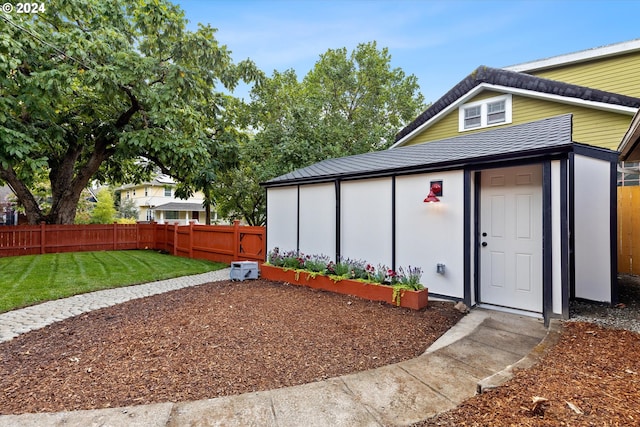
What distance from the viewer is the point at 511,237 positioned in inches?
189

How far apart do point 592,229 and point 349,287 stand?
3923 mm

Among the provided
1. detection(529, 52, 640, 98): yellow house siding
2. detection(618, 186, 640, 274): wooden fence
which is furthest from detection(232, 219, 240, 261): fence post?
detection(529, 52, 640, 98): yellow house siding

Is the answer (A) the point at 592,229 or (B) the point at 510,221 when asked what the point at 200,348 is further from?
(A) the point at 592,229

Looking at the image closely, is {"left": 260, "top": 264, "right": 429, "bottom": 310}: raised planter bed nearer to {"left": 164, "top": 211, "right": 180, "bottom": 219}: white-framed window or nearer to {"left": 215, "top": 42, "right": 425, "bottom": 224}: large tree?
{"left": 215, "top": 42, "right": 425, "bottom": 224}: large tree

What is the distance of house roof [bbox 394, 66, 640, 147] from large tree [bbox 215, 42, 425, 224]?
11.7 ft

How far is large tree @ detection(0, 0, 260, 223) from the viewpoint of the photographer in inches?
300

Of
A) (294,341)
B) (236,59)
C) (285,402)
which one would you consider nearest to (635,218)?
(294,341)

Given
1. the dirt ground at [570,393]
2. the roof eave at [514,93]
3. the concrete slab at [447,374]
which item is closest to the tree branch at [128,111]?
the roof eave at [514,93]

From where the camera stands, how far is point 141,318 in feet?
15.1

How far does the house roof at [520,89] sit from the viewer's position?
26.1ft

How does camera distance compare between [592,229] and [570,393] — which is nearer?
[570,393]

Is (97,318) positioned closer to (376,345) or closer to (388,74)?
(376,345)

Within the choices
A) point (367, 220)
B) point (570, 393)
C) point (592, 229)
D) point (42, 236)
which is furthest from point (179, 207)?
point (570, 393)

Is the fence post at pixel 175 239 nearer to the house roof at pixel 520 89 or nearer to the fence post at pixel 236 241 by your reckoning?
the fence post at pixel 236 241
